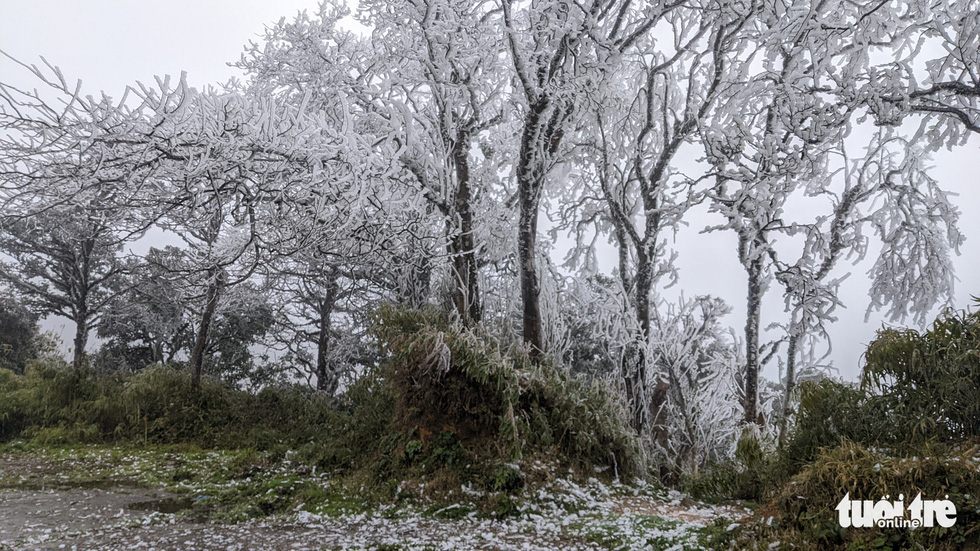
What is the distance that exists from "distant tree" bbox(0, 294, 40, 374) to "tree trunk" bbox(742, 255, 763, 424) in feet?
53.6

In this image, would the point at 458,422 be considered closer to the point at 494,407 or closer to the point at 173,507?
the point at 494,407

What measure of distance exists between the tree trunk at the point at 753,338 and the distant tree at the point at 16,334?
16343 mm

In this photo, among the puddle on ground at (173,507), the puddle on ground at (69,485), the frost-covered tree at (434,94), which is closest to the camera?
the puddle on ground at (173,507)

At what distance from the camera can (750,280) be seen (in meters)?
8.59

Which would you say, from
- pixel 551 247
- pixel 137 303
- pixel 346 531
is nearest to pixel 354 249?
pixel 346 531

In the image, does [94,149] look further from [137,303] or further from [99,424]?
[137,303]

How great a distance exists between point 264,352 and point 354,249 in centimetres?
791

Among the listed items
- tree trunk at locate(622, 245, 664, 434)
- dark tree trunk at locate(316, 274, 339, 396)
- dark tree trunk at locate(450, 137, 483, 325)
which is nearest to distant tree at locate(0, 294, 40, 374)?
dark tree trunk at locate(316, 274, 339, 396)

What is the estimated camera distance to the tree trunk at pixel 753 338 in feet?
27.7

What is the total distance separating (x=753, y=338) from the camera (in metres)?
8.55

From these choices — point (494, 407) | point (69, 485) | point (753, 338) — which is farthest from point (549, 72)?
point (69, 485)

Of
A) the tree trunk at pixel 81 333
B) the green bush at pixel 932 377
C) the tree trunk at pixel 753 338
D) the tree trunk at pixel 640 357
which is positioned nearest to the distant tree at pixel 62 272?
the tree trunk at pixel 81 333

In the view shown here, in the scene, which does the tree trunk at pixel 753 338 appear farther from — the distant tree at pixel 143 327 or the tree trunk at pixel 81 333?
the tree trunk at pixel 81 333

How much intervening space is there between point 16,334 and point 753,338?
56.7 feet
